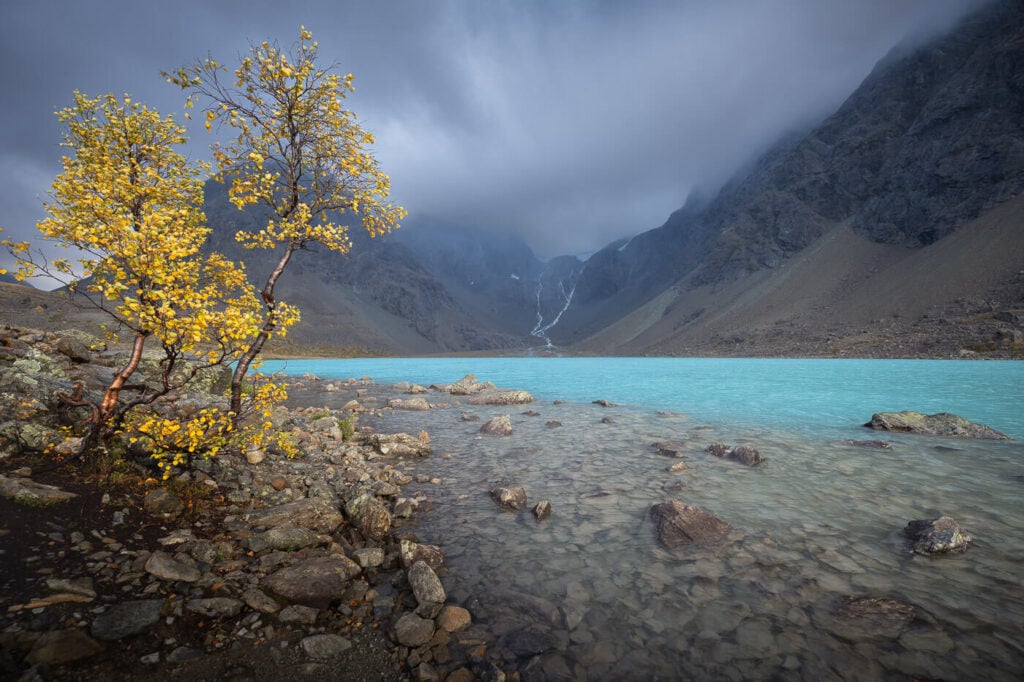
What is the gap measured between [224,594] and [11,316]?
173458mm

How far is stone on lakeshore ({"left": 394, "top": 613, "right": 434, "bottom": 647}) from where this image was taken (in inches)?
203

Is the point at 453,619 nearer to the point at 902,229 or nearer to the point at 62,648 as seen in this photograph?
the point at 62,648

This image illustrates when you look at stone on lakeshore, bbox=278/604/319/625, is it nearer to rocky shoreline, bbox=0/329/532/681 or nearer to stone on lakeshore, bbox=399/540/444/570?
rocky shoreline, bbox=0/329/532/681

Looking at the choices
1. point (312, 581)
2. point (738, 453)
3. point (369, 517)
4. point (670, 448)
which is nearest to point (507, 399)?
point (670, 448)

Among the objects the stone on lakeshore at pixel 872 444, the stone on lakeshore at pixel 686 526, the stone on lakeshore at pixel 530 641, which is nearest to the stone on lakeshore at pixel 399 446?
the stone on lakeshore at pixel 686 526

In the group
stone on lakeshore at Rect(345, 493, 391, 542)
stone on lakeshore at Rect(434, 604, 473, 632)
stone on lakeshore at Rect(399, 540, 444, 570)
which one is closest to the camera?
stone on lakeshore at Rect(434, 604, 473, 632)

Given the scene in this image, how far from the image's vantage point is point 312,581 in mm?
5801

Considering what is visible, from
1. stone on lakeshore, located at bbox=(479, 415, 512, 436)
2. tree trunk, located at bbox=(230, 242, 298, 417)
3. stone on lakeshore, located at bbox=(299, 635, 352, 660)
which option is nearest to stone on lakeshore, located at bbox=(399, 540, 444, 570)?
stone on lakeshore, located at bbox=(299, 635, 352, 660)

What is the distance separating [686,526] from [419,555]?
205 inches

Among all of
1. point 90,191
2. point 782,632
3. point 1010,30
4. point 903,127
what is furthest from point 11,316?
point 1010,30

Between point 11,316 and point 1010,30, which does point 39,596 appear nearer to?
point 11,316

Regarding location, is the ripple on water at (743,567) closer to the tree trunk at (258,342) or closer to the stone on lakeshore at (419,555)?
the stone on lakeshore at (419,555)

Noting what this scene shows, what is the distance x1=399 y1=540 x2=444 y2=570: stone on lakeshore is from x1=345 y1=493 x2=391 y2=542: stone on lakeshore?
29.8 inches

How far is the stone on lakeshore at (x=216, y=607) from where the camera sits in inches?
196
